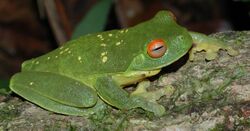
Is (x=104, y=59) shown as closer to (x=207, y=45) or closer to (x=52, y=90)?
(x=52, y=90)

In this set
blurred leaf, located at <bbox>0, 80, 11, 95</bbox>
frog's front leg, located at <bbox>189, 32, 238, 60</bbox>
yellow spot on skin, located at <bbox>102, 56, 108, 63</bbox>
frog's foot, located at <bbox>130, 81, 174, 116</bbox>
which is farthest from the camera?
blurred leaf, located at <bbox>0, 80, 11, 95</bbox>

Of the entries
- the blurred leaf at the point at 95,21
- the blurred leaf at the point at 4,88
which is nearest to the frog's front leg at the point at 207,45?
the blurred leaf at the point at 95,21

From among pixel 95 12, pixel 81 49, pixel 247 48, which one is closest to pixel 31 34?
pixel 95 12

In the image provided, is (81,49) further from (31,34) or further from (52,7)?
(31,34)

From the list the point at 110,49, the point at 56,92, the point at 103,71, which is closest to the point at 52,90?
the point at 56,92

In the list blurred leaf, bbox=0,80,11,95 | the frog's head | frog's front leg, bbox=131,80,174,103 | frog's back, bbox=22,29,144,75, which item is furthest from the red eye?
blurred leaf, bbox=0,80,11,95

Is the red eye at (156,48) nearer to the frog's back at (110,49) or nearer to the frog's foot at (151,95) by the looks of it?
the frog's back at (110,49)

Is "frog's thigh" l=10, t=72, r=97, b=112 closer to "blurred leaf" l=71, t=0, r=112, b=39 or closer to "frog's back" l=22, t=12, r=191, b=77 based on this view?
"frog's back" l=22, t=12, r=191, b=77
